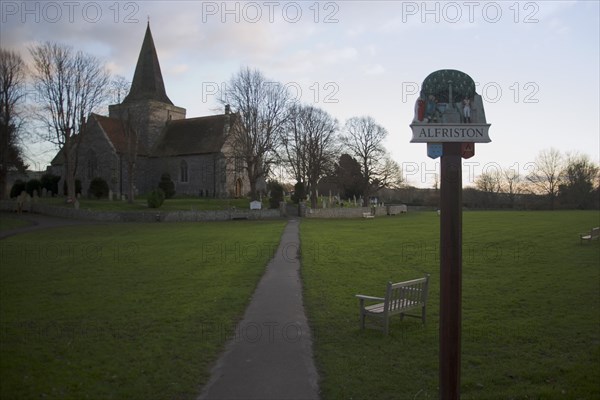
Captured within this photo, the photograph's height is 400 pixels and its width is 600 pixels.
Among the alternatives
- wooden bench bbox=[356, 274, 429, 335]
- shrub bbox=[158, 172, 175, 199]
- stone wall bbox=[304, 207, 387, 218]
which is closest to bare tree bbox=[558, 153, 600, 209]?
stone wall bbox=[304, 207, 387, 218]

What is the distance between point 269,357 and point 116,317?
3797 millimetres

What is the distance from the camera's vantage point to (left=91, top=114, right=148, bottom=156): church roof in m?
59.5

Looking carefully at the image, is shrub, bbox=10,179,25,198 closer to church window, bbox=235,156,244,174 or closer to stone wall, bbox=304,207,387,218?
church window, bbox=235,156,244,174

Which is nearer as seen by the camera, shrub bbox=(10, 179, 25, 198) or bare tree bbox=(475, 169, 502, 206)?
shrub bbox=(10, 179, 25, 198)

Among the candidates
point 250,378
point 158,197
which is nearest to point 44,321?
point 250,378

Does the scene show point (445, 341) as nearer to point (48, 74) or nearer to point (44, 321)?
point (44, 321)

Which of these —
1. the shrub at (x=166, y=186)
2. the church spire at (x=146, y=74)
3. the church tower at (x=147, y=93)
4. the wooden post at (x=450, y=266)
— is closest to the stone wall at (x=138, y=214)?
the shrub at (x=166, y=186)

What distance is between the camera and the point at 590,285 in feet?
42.0

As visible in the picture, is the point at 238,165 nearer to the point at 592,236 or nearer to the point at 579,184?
the point at 592,236

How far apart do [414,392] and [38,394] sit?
454 cm

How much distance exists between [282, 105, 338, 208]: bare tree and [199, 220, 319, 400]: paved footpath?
41712 mm

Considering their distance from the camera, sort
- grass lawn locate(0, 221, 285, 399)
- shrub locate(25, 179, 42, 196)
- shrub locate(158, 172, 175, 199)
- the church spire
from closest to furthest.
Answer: grass lawn locate(0, 221, 285, 399) < shrub locate(158, 172, 175, 199) < shrub locate(25, 179, 42, 196) < the church spire

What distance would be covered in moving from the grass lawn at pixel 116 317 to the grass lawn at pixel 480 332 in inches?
77.3

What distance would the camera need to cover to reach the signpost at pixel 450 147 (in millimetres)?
4625
